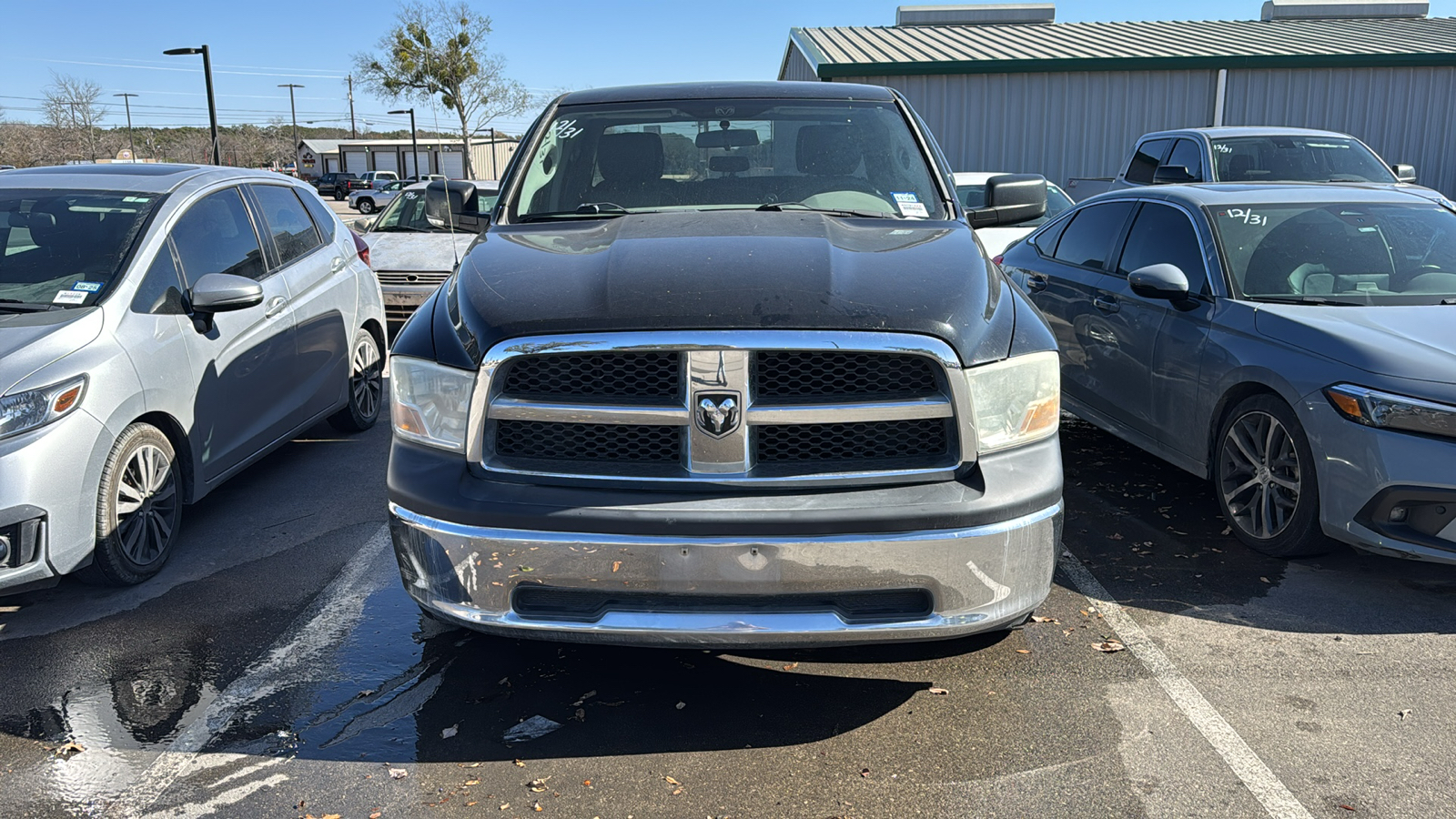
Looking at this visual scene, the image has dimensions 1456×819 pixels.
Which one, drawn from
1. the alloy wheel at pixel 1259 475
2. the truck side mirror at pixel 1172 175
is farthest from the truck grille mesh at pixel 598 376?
the truck side mirror at pixel 1172 175

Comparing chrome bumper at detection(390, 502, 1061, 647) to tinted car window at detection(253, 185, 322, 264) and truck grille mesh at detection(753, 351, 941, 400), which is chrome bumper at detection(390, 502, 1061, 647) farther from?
tinted car window at detection(253, 185, 322, 264)

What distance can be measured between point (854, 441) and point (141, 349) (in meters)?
3.24

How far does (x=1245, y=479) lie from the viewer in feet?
16.2

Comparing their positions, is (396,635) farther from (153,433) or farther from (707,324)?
(707,324)

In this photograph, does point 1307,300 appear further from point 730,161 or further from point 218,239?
point 218,239

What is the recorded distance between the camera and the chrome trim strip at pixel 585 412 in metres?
2.94

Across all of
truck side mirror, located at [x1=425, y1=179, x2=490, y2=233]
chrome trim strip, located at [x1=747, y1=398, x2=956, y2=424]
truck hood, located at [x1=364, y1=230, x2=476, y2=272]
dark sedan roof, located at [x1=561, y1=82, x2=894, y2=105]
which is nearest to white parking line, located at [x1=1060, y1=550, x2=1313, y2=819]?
chrome trim strip, located at [x1=747, y1=398, x2=956, y2=424]

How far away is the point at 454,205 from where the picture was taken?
15.8ft

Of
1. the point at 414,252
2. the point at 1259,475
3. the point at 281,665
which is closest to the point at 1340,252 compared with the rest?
the point at 1259,475

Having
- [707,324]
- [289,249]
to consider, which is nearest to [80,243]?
[289,249]

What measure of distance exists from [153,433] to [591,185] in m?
2.13

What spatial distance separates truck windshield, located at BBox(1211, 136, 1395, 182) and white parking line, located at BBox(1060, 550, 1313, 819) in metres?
7.35

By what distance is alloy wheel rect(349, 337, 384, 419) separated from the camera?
7.10m

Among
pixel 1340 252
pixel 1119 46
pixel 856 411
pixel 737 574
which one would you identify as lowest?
pixel 737 574
